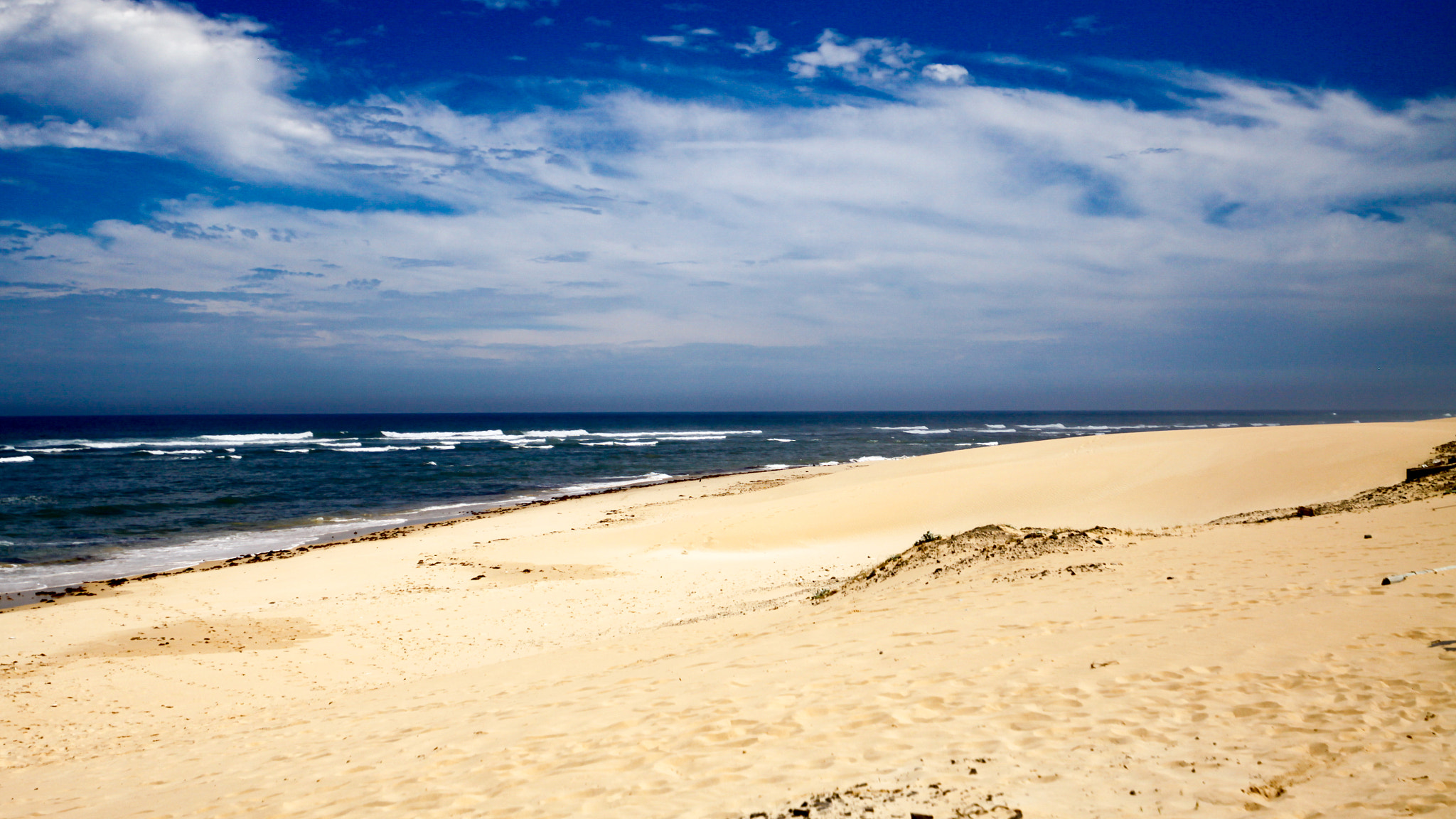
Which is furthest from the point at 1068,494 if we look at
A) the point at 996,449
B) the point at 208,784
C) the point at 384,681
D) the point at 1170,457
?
the point at 208,784

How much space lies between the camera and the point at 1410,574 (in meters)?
6.61

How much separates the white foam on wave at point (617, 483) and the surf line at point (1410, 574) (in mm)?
27278

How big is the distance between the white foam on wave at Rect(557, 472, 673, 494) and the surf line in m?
27.3

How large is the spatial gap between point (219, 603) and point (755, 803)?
42.6ft

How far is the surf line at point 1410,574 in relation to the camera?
21.5 feet

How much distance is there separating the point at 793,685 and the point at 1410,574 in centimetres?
588

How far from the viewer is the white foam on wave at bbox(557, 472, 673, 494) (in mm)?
32094

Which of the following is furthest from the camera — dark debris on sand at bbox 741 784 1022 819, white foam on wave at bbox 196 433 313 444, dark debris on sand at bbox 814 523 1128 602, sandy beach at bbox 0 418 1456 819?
white foam on wave at bbox 196 433 313 444

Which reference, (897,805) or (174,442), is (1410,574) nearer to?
(897,805)

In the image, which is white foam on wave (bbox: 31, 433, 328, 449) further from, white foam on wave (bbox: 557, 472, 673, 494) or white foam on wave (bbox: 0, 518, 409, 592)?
white foam on wave (bbox: 0, 518, 409, 592)

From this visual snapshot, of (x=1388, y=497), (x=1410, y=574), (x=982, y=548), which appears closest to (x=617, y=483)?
(x=982, y=548)

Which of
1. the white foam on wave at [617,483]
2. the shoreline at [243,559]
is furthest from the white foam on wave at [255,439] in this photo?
the shoreline at [243,559]

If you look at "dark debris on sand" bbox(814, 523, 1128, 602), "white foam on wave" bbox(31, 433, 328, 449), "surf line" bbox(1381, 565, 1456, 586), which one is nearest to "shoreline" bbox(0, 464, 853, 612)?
"dark debris on sand" bbox(814, 523, 1128, 602)

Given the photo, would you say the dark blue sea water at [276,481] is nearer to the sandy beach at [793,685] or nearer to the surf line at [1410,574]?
the sandy beach at [793,685]
